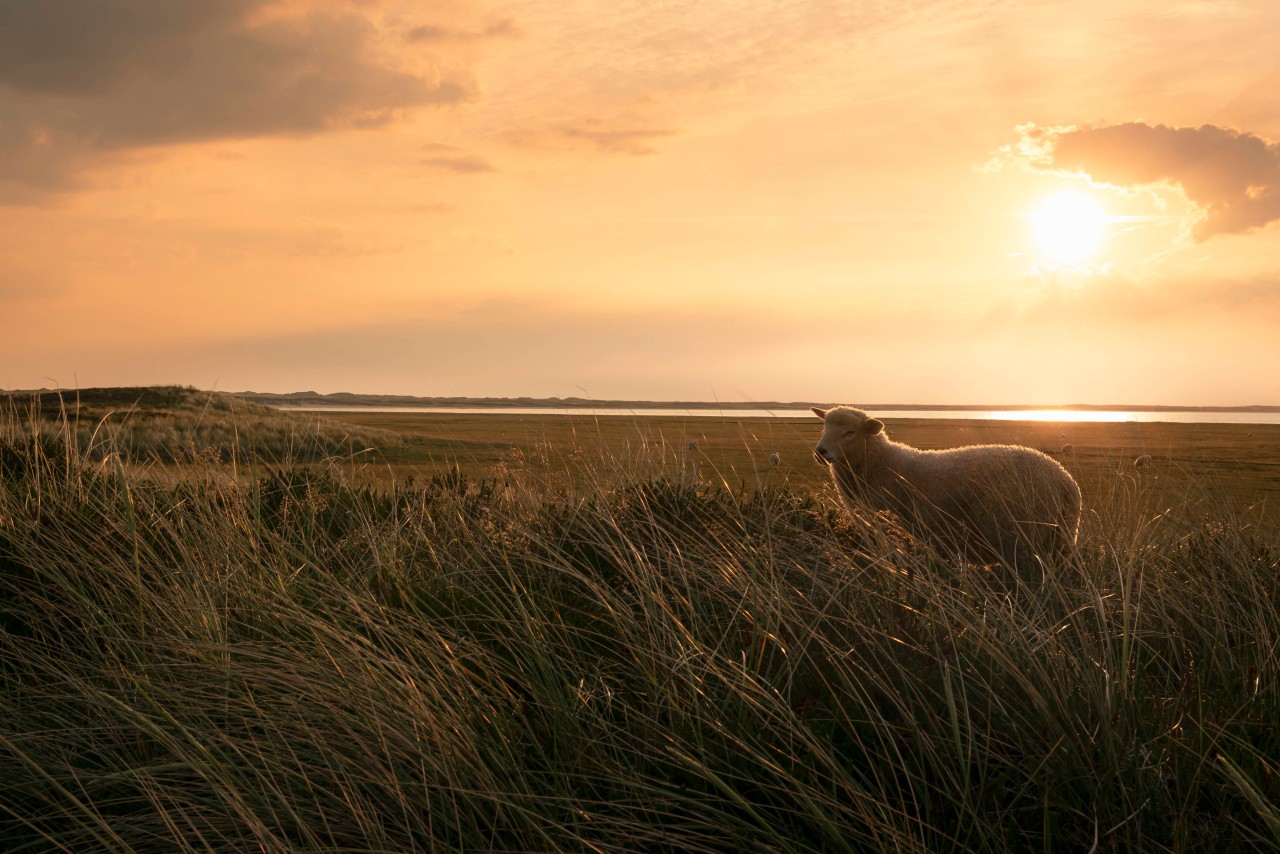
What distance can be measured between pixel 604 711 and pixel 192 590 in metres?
2.48

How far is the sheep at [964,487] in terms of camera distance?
27.3 ft

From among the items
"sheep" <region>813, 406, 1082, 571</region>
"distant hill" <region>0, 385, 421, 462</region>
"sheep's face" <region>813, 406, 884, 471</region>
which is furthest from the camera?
"distant hill" <region>0, 385, 421, 462</region>

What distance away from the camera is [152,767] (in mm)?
3158

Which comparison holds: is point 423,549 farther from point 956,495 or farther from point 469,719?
point 956,495

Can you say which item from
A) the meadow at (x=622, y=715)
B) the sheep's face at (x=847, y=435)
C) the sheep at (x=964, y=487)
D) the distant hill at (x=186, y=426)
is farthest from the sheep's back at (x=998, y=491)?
the distant hill at (x=186, y=426)

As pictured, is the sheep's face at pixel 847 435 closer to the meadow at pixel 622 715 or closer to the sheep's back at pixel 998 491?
the sheep's back at pixel 998 491

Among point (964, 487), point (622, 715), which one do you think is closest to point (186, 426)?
point (964, 487)

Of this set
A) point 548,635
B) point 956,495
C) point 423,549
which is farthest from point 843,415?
point 548,635

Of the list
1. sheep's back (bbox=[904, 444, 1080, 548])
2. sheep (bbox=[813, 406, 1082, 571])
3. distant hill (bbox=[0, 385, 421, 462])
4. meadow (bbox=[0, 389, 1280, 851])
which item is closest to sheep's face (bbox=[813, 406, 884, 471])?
sheep (bbox=[813, 406, 1082, 571])

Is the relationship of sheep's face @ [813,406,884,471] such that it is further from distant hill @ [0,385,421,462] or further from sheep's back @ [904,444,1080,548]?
distant hill @ [0,385,421,462]

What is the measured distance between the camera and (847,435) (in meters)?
9.76

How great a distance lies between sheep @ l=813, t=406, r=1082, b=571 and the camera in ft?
27.3

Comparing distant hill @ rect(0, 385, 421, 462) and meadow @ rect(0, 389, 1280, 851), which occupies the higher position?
distant hill @ rect(0, 385, 421, 462)

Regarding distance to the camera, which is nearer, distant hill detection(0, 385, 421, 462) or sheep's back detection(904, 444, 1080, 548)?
sheep's back detection(904, 444, 1080, 548)
